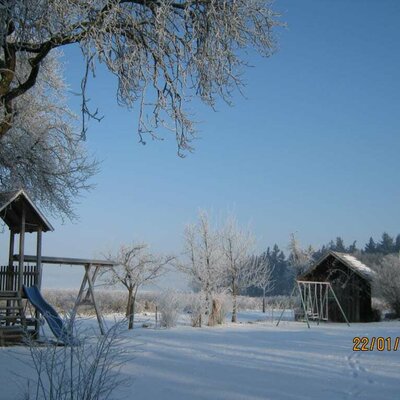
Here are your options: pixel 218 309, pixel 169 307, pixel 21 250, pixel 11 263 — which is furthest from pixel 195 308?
pixel 21 250

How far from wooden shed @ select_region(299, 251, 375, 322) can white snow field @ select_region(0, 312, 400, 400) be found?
16508 mm

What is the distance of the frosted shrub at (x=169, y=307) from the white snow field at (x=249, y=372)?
27.2 ft

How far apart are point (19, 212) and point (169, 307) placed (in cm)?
889

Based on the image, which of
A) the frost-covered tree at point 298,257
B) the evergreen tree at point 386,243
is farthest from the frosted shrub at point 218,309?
the evergreen tree at point 386,243

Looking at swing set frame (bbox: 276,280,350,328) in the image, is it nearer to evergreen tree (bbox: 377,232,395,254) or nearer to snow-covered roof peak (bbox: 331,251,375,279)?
snow-covered roof peak (bbox: 331,251,375,279)

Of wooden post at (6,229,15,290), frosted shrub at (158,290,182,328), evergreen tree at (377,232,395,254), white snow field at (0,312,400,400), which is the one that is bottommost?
white snow field at (0,312,400,400)

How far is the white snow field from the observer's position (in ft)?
22.1

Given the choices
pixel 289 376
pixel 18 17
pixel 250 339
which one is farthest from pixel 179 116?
pixel 250 339

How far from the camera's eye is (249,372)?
8.44 metres

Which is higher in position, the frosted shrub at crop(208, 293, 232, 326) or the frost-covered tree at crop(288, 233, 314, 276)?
the frost-covered tree at crop(288, 233, 314, 276)

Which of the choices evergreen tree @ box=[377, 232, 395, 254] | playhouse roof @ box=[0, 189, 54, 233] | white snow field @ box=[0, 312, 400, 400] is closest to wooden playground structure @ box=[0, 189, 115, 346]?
playhouse roof @ box=[0, 189, 54, 233]

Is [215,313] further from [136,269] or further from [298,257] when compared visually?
[298,257]

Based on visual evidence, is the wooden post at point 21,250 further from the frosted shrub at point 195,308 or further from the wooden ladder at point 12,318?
the frosted shrub at point 195,308

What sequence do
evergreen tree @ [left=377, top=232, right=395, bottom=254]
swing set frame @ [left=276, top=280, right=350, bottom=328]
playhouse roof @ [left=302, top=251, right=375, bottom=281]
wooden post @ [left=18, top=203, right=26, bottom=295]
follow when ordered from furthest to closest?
evergreen tree @ [left=377, top=232, right=395, bottom=254] < playhouse roof @ [left=302, top=251, right=375, bottom=281] < swing set frame @ [left=276, top=280, right=350, bottom=328] < wooden post @ [left=18, top=203, right=26, bottom=295]
